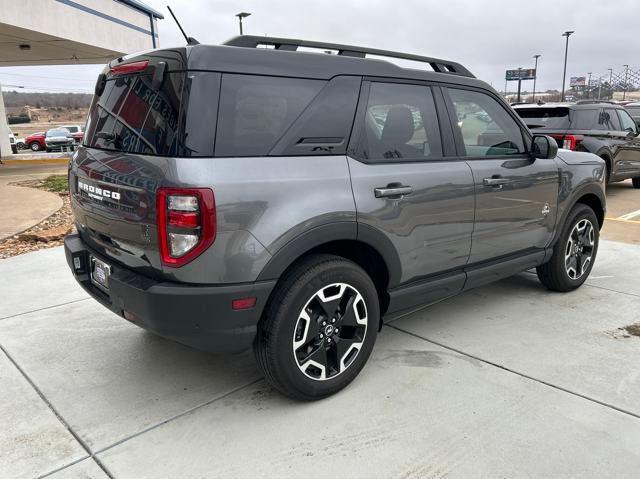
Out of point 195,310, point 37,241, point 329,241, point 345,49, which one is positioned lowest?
point 37,241

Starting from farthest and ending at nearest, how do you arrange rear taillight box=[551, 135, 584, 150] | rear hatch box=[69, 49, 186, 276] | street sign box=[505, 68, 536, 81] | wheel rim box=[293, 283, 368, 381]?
street sign box=[505, 68, 536, 81], rear taillight box=[551, 135, 584, 150], wheel rim box=[293, 283, 368, 381], rear hatch box=[69, 49, 186, 276]

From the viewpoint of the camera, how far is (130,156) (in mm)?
2666

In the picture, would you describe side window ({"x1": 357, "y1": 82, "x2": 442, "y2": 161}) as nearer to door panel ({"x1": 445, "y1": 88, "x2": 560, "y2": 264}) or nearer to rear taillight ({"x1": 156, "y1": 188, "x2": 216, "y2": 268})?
door panel ({"x1": 445, "y1": 88, "x2": 560, "y2": 264})

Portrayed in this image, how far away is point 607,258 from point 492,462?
431 centimetres

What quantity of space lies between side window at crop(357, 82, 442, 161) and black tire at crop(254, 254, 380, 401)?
2.36 feet

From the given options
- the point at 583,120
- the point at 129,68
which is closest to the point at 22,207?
the point at 129,68

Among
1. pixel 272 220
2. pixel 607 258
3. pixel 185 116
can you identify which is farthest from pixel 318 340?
pixel 607 258

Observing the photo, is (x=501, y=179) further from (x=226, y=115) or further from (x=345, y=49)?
→ (x=226, y=115)

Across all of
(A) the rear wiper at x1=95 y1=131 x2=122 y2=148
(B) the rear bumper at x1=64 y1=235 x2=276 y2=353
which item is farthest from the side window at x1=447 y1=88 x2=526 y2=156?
(A) the rear wiper at x1=95 y1=131 x2=122 y2=148

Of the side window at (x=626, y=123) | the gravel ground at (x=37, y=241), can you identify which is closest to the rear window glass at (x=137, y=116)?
the gravel ground at (x=37, y=241)

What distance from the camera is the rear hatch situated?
2.47 metres

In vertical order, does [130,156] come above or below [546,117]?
below

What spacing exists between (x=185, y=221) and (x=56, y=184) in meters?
10.7

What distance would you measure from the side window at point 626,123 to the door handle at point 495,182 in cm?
813
